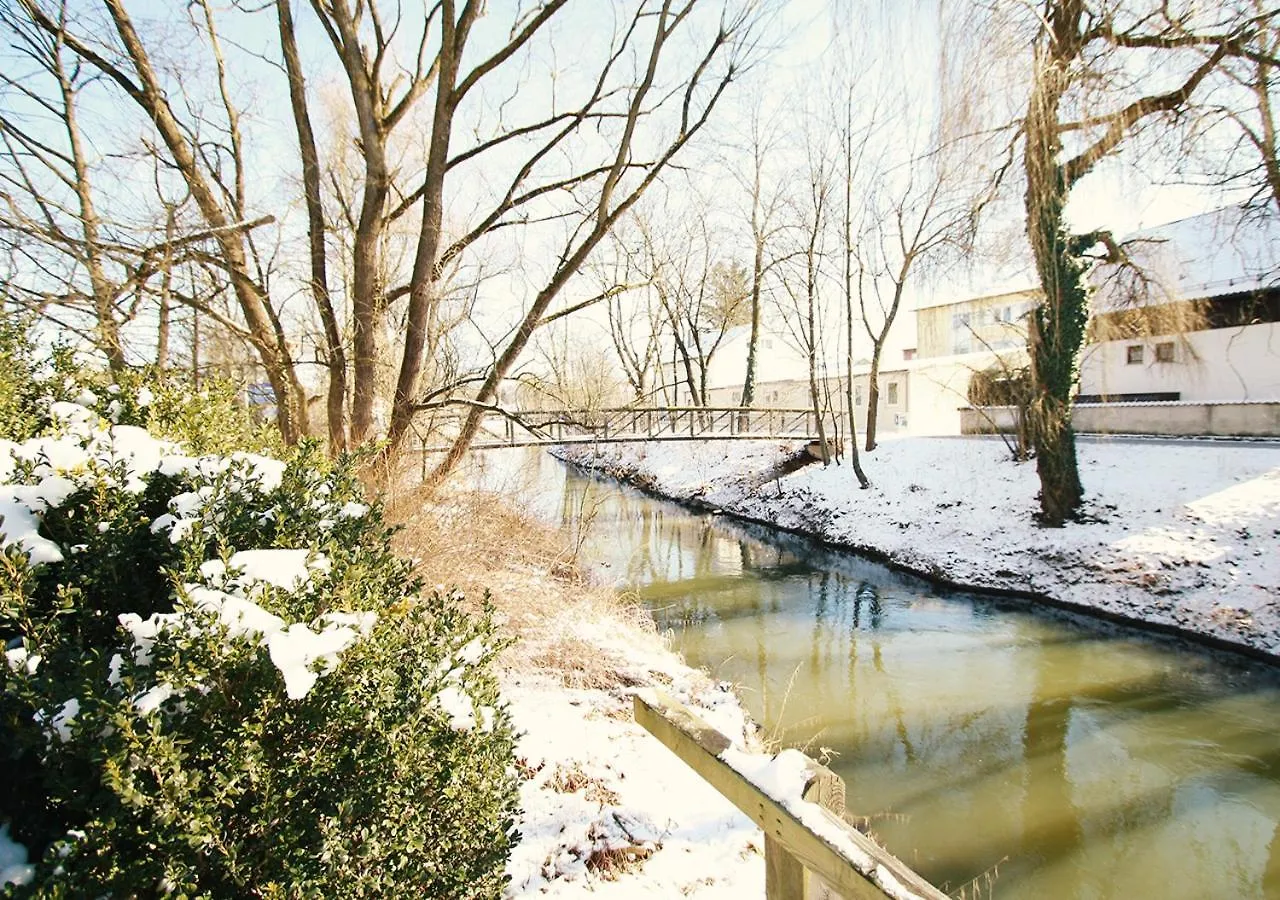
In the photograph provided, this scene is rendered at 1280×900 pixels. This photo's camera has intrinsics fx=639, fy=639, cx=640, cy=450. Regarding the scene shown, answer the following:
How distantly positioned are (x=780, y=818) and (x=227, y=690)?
56.2 inches

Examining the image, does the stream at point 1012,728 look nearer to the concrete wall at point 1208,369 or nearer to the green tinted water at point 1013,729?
the green tinted water at point 1013,729

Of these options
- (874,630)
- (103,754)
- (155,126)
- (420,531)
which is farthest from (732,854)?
(155,126)

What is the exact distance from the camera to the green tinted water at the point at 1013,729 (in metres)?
4.73

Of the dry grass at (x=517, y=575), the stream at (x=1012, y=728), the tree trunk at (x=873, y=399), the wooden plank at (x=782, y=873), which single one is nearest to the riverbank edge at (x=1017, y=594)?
the stream at (x=1012, y=728)

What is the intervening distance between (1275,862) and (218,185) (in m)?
11.7

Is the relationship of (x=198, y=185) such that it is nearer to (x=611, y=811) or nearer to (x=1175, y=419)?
(x=611, y=811)

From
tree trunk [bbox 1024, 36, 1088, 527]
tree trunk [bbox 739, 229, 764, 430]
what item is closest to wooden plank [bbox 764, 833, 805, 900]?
tree trunk [bbox 1024, 36, 1088, 527]

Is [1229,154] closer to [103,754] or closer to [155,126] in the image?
[103,754]

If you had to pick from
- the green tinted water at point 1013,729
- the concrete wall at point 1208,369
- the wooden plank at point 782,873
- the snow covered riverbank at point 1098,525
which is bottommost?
the green tinted water at point 1013,729

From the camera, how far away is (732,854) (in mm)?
3473

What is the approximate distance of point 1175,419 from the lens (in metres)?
15.5

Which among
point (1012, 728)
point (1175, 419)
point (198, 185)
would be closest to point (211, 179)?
point (198, 185)

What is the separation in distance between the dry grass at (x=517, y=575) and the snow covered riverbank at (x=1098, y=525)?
699cm

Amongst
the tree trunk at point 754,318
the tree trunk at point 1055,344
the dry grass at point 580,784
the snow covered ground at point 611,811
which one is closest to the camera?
the snow covered ground at point 611,811
